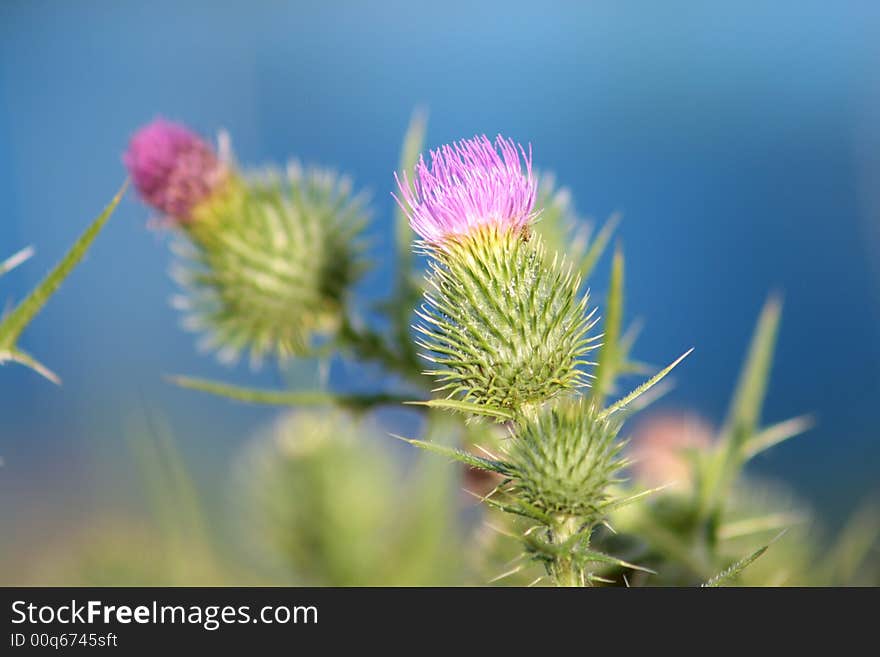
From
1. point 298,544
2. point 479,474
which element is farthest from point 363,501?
point 479,474

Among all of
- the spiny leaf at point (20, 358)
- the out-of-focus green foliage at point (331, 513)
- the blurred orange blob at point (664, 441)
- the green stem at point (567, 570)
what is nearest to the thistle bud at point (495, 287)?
the green stem at point (567, 570)

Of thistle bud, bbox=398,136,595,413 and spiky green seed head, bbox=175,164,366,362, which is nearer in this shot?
thistle bud, bbox=398,136,595,413

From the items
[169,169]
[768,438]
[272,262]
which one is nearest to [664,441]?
[768,438]

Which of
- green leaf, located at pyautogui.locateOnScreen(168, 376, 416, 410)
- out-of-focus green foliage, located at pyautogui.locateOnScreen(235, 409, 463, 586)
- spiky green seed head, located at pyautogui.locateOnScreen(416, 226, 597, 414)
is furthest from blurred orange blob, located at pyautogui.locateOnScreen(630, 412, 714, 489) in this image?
spiky green seed head, located at pyautogui.locateOnScreen(416, 226, 597, 414)

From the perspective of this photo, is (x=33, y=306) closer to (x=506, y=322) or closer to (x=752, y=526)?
(x=506, y=322)

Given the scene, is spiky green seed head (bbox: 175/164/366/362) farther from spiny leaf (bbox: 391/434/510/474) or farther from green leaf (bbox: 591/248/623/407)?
spiny leaf (bbox: 391/434/510/474)
